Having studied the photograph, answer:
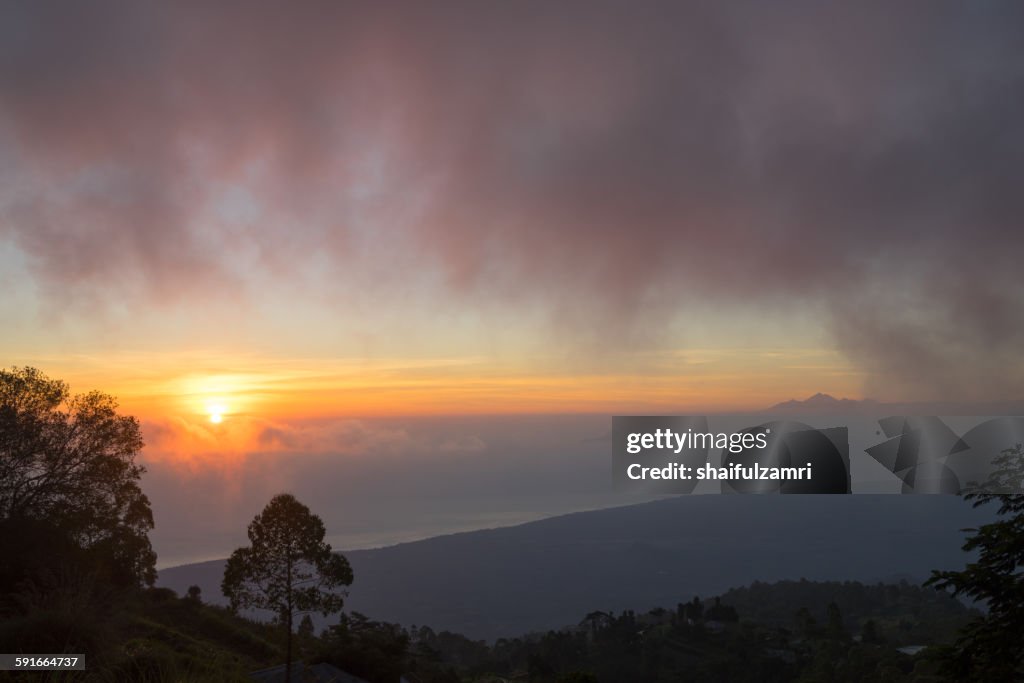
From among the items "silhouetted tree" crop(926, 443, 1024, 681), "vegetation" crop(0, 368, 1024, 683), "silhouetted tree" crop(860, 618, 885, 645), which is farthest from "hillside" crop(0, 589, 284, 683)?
"silhouetted tree" crop(860, 618, 885, 645)

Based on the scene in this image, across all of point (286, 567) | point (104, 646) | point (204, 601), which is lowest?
point (204, 601)

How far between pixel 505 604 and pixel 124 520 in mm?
137666

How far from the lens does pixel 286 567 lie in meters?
25.2

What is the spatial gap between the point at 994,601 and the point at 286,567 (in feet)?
68.9

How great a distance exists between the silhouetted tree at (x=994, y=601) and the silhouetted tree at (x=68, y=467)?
102ft

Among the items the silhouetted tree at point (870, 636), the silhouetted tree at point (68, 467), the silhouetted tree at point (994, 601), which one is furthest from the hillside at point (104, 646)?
the silhouetted tree at point (870, 636)

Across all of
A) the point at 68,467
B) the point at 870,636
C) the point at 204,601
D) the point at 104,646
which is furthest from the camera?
the point at 870,636

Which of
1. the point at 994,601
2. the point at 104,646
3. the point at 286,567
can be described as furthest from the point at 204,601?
the point at 994,601

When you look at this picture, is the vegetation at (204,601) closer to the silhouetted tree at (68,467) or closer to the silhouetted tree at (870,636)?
the silhouetted tree at (68,467)

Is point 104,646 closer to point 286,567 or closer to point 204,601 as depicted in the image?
point 286,567

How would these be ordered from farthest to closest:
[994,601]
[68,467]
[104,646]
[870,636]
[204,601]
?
1. [870,636]
2. [204,601]
3. [68,467]
4. [994,601]
5. [104,646]

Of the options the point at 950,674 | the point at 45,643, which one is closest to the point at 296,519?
the point at 45,643

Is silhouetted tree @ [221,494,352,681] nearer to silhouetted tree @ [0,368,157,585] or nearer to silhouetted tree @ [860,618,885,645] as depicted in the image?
silhouetted tree @ [0,368,157,585]

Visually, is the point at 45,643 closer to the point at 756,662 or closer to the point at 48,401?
the point at 48,401
